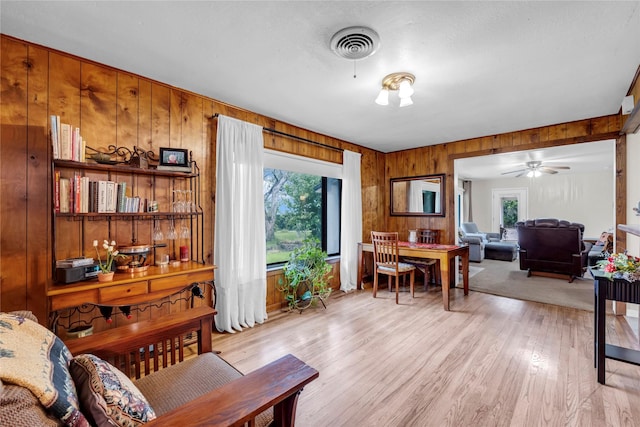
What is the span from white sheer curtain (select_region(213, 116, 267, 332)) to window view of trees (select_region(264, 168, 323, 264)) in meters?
0.50

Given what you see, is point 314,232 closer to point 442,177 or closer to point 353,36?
point 442,177

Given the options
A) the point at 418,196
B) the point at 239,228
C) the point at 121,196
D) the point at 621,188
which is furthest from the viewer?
the point at 418,196

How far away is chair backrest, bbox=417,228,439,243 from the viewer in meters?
4.62

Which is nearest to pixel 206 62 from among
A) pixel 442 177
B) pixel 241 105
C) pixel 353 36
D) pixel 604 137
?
pixel 241 105

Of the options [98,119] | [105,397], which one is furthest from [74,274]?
[105,397]

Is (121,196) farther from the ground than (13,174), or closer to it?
closer to it

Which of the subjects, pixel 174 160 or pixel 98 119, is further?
pixel 174 160

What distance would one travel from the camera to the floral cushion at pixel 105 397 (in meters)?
0.88

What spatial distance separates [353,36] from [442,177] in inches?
130

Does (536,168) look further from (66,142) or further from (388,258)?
(66,142)

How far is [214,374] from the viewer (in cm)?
140

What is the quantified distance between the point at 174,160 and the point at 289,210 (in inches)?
67.7

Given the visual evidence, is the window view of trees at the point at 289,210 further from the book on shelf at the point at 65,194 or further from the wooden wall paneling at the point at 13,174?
the wooden wall paneling at the point at 13,174

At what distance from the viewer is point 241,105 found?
3016 millimetres
